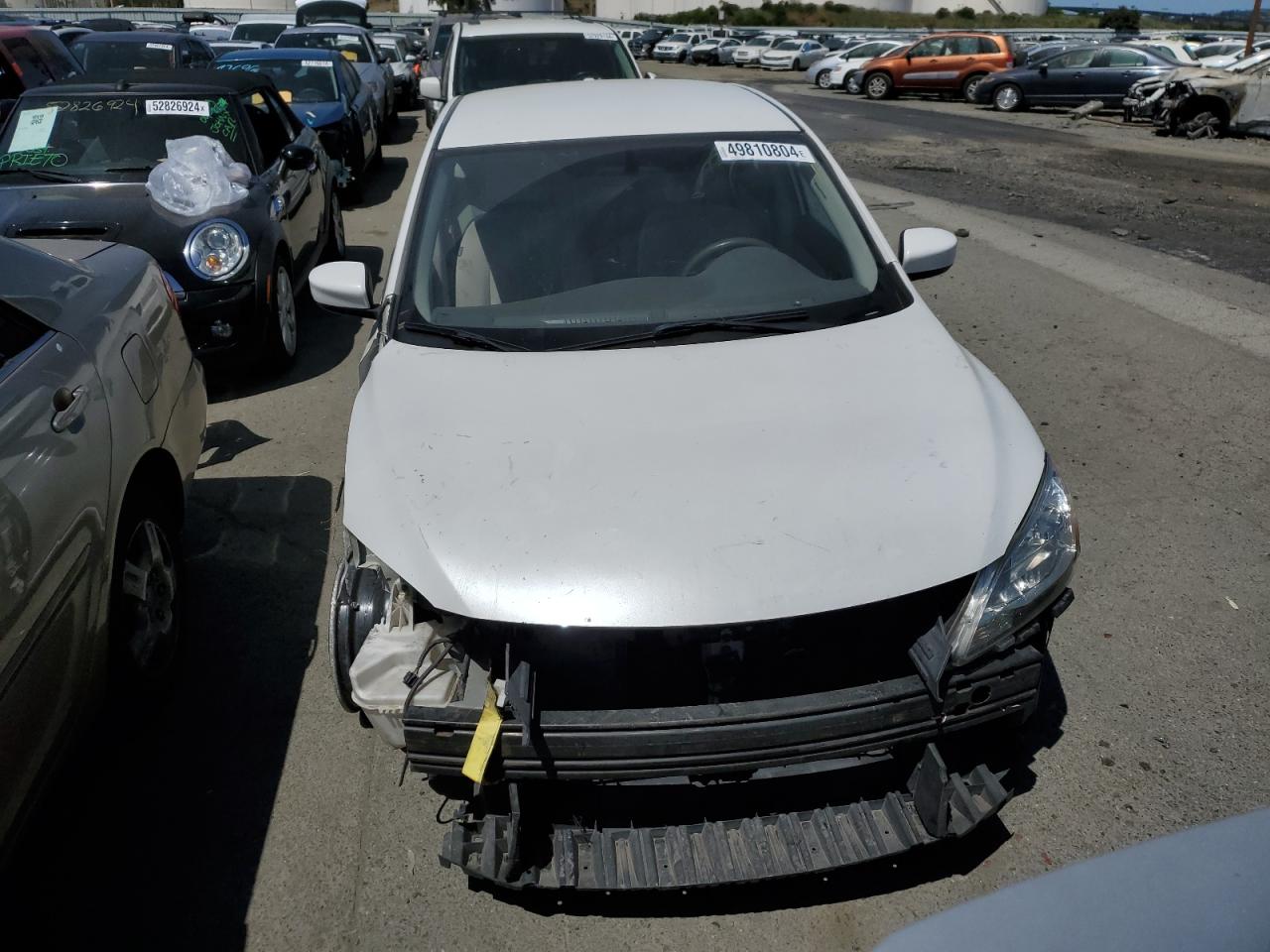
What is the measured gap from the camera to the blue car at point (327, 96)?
1091 cm

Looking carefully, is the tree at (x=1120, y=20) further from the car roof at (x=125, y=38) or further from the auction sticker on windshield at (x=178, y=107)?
the auction sticker on windshield at (x=178, y=107)

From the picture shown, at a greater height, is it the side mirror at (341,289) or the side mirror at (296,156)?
the side mirror at (341,289)

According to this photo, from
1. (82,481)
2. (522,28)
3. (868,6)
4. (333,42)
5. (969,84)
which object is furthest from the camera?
(868,6)

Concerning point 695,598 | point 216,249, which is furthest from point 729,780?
point 216,249

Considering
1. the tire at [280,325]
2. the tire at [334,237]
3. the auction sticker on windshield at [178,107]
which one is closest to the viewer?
the tire at [280,325]

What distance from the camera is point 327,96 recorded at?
11.7m

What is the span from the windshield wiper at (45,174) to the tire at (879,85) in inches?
907

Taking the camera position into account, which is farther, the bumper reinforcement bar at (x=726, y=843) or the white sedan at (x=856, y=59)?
the white sedan at (x=856, y=59)

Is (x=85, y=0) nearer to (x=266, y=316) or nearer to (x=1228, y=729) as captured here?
(x=266, y=316)

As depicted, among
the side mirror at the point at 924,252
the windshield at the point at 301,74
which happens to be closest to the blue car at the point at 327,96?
the windshield at the point at 301,74

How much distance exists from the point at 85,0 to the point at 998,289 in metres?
62.4

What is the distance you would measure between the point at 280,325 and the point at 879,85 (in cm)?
2306

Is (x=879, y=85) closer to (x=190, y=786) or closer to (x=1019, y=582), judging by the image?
(x=1019, y=582)

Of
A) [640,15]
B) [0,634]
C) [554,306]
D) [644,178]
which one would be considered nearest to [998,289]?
[644,178]
